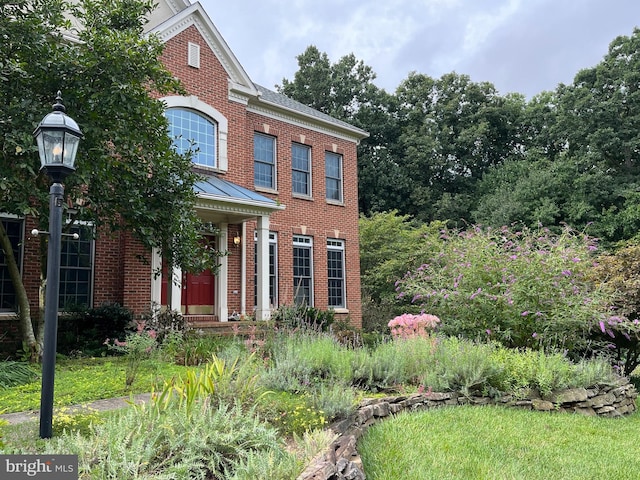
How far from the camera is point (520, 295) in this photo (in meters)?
8.86

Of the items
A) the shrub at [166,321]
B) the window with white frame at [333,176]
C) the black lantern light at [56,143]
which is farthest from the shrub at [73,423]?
the window with white frame at [333,176]

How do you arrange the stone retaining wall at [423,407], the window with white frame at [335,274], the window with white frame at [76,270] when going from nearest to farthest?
the stone retaining wall at [423,407] → the window with white frame at [76,270] → the window with white frame at [335,274]

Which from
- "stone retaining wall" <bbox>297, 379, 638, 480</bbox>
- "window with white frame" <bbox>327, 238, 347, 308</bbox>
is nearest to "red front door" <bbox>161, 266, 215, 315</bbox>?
"window with white frame" <bbox>327, 238, 347, 308</bbox>

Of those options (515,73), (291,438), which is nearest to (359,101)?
(515,73)

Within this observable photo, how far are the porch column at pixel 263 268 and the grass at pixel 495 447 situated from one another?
302 inches

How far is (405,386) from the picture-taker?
6.58m

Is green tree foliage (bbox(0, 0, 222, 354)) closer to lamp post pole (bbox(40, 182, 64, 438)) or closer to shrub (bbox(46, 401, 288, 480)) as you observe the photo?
lamp post pole (bbox(40, 182, 64, 438))

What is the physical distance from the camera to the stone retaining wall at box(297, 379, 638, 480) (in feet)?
11.7

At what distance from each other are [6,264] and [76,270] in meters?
1.35

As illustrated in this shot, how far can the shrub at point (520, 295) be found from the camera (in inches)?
341

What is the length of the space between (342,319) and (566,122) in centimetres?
1974

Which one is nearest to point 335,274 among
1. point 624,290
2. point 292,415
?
point 624,290

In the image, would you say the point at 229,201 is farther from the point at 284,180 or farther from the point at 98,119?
the point at 98,119

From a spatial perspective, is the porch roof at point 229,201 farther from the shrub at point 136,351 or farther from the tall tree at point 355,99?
the tall tree at point 355,99
